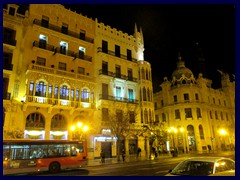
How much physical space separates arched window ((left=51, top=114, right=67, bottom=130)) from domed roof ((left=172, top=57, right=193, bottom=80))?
33.7 meters

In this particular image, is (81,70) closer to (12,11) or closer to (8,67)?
(8,67)

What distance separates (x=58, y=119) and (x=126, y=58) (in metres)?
16.1

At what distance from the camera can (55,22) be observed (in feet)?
96.8

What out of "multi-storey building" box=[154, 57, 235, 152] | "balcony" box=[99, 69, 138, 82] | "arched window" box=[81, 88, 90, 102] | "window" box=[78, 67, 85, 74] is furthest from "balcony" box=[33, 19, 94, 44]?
"multi-storey building" box=[154, 57, 235, 152]

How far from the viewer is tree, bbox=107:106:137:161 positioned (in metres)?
26.6

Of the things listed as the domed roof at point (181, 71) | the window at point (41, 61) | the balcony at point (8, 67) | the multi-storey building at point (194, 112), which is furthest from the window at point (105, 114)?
the domed roof at point (181, 71)

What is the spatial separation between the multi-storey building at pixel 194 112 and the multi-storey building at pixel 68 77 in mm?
15133

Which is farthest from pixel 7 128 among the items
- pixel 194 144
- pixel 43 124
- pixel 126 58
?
pixel 194 144

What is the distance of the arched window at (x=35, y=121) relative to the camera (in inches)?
941

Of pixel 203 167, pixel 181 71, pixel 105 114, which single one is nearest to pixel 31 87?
pixel 105 114

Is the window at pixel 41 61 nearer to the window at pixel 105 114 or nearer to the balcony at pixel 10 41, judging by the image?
the balcony at pixel 10 41

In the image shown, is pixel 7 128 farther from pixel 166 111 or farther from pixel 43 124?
pixel 166 111

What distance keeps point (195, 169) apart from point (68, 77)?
22062 millimetres

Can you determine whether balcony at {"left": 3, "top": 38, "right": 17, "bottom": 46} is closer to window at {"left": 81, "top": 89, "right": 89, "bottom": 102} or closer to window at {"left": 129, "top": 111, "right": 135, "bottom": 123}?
window at {"left": 81, "top": 89, "right": 89, "bottom": 102}
